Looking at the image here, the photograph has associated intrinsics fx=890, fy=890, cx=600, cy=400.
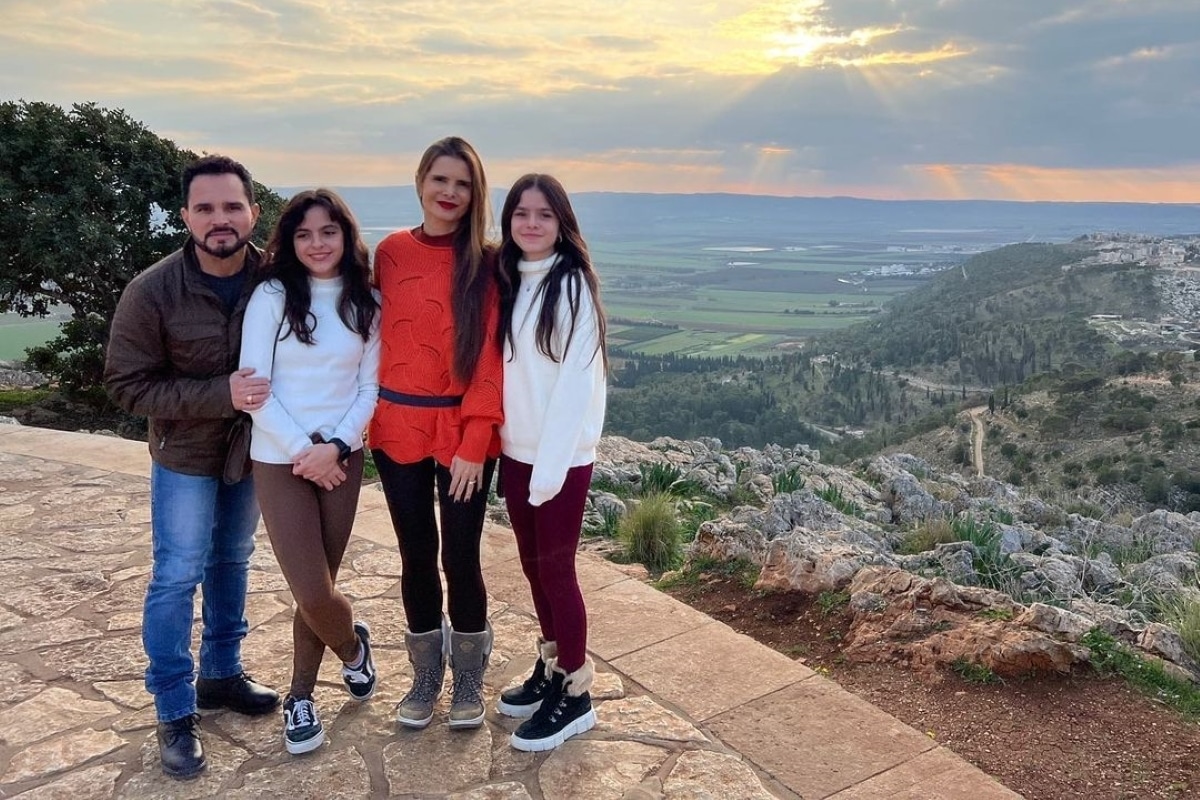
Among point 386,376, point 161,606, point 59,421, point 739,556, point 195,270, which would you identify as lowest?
point 59,421

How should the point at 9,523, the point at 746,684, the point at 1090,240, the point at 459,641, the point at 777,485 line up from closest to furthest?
the point at 459,641
the point at 746,684
the point at 9,523
the point at 777,485
the point at 1090,240

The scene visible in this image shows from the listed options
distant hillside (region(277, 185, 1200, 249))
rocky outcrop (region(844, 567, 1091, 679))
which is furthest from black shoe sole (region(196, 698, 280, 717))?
distant hillside (region(277, 185, 1200, 249))

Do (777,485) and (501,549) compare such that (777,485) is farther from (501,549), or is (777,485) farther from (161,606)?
(161,606)

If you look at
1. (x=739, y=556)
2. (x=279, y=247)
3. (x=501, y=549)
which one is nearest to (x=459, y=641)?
(x=279, y=247)

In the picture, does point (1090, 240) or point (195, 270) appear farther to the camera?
point (1090, 240)

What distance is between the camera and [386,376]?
243cm

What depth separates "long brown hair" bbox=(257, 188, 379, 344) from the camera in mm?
2328

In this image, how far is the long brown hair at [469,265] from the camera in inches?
92.4

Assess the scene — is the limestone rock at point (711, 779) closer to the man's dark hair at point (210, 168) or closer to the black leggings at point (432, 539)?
the black leggings at point (432, 539)

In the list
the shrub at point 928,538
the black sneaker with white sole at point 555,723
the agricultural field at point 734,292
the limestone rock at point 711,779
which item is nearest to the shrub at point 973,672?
the limestone rock at point 711,779

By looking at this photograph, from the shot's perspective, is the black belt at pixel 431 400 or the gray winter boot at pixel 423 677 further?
the gray winter boot at pixel 423 677

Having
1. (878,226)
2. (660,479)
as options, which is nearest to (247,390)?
(660,479)

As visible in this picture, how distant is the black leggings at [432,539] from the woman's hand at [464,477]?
31 mm

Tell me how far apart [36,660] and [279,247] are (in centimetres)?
190
